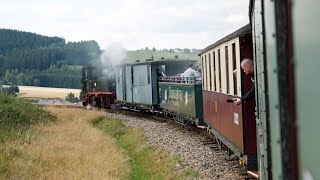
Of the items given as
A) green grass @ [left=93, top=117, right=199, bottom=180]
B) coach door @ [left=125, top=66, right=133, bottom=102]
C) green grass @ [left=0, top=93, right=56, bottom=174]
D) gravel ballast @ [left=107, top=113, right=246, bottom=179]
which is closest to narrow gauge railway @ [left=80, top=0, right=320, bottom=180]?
gravel ballast @ [left=107, top=113, right=246, bottom=179]

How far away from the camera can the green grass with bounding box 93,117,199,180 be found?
11990 millimetres

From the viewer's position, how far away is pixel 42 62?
160125 mm

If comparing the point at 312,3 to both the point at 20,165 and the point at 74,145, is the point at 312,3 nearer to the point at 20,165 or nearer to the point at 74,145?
the point at 20,165

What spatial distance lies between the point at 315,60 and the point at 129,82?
90.7 ft

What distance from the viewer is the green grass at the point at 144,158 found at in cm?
1199

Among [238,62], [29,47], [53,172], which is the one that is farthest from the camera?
[29,47]

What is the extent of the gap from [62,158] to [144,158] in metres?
2.77

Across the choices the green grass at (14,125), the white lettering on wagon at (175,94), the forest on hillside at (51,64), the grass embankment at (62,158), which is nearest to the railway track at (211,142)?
the white lettering on wagon at (175,94)

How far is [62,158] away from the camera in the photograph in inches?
531

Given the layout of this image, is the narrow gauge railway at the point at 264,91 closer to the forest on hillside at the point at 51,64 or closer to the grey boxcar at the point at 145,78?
the grey boxcar at the point at 145,78

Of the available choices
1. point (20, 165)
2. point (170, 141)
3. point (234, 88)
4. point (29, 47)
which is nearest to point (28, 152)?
point (20, 165)

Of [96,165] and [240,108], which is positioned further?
[96,165]

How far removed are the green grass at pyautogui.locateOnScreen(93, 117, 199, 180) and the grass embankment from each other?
18.8 inches

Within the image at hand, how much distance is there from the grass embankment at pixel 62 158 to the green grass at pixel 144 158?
48 cm
